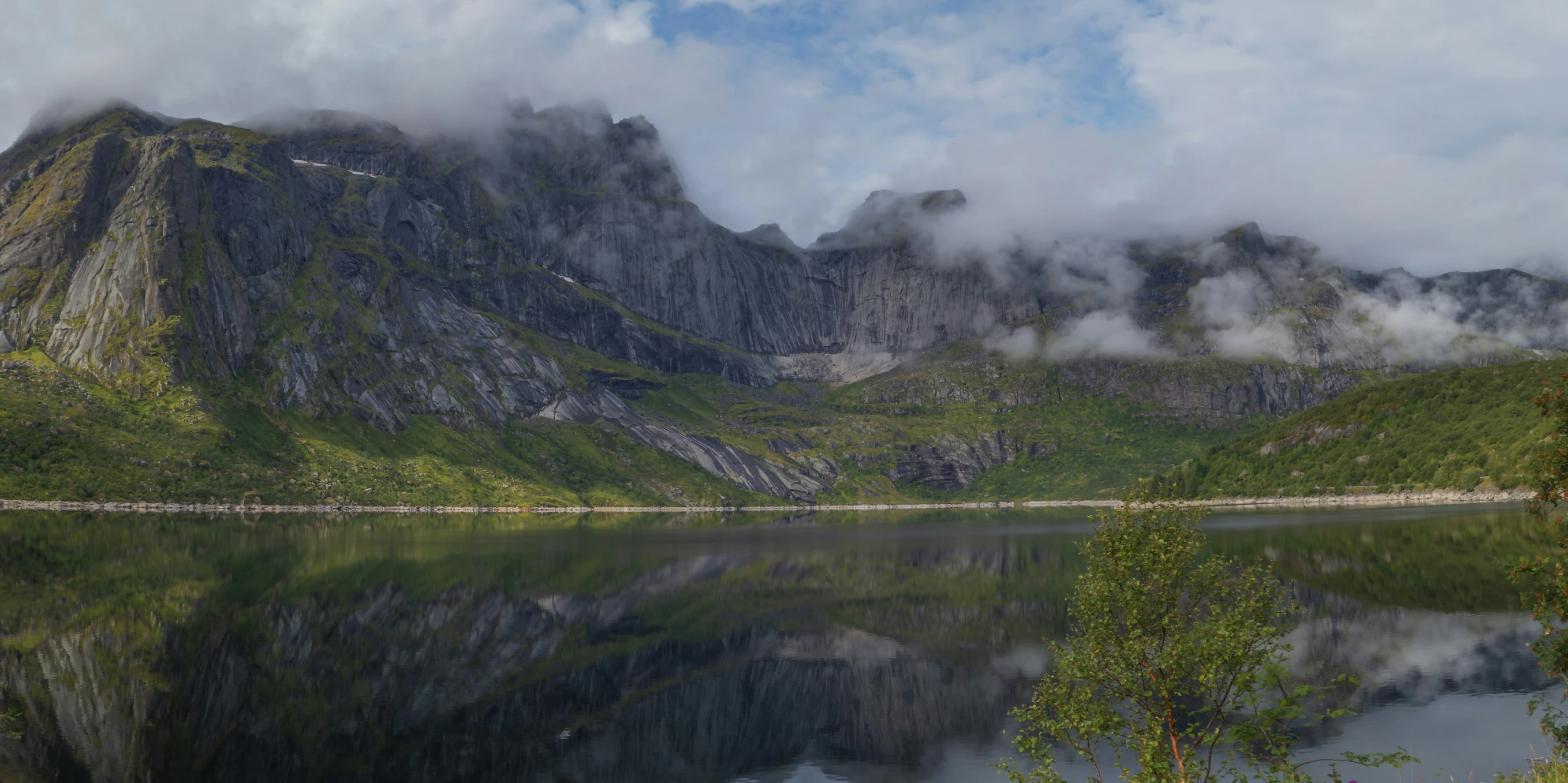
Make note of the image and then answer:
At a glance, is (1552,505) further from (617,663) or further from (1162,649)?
(617,663)

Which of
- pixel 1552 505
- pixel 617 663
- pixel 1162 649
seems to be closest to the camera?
pixel 1162 649

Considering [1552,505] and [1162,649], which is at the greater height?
[1552,505]

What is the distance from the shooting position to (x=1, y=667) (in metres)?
49.7

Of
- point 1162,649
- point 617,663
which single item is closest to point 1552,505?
point 1162,649

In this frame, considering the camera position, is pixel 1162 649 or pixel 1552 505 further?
pixel 1552 505

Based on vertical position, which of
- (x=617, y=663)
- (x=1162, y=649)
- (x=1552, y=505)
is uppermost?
(x=1552, y=505)

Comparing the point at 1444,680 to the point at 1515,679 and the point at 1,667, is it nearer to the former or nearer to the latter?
the point at 1515,679

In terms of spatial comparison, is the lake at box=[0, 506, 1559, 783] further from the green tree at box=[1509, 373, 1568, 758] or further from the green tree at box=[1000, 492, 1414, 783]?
the green tree at box=[1000, 492, 1414, 783]

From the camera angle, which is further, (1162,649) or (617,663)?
(617,663)

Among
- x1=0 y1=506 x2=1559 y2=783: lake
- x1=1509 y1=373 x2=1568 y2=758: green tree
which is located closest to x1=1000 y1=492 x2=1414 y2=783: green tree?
x1=1509 y1=373 x2=1568 y2=758: green tree

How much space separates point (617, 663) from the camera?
61.1m

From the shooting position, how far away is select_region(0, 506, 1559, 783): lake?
130ft

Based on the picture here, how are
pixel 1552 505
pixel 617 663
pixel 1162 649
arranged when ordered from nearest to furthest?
pixel 1162 649 → pixel 1552 505 → pixel 617 663

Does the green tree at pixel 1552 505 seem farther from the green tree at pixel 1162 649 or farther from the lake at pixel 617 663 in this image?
the lake at pixel 617 663
